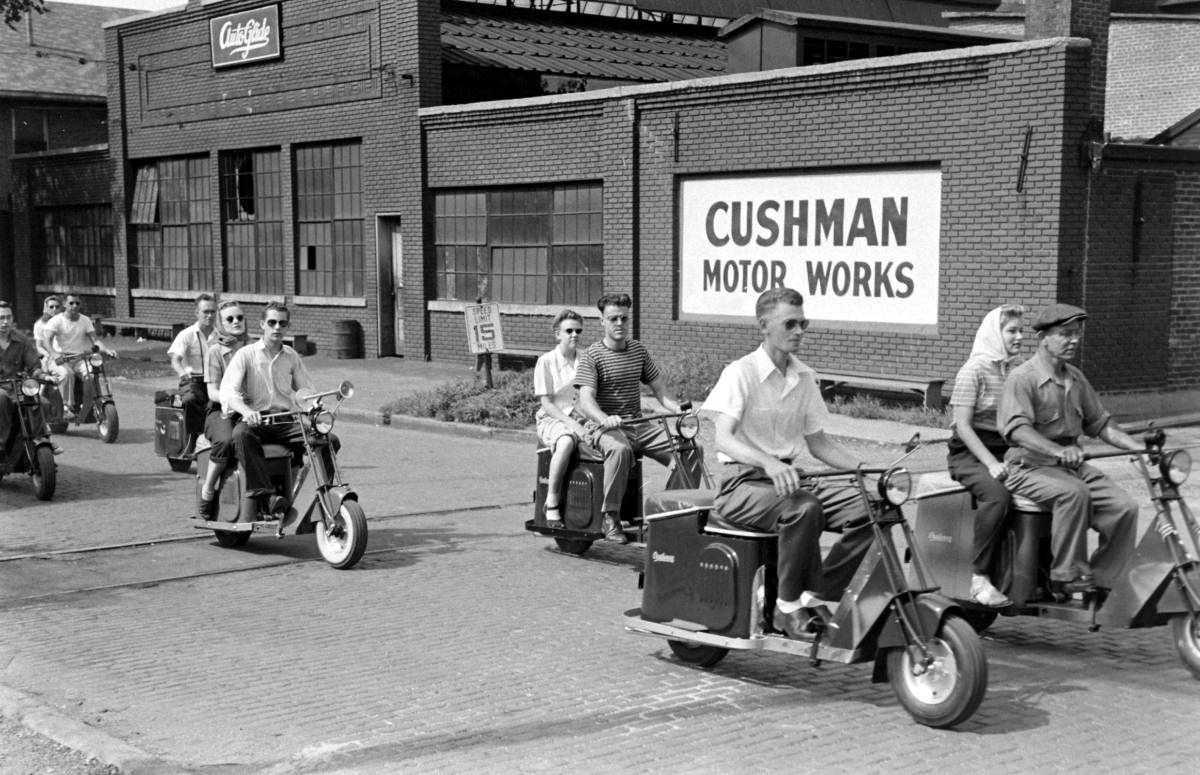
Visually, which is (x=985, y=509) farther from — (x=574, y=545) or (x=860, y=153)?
(x=860, y=153)

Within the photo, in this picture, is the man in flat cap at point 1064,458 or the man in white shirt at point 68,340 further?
the man in white shirt at point 68,340

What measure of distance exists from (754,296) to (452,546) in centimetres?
1028

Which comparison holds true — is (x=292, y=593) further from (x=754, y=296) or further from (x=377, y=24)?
(x=377, y=24)

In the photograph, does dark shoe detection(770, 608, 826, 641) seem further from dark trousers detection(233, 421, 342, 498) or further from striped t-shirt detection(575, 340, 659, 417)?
dark trousers detection(233, 421, 342, 498)

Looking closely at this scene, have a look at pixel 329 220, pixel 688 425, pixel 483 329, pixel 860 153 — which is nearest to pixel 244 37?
pixel 329 220

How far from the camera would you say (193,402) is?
14391mm

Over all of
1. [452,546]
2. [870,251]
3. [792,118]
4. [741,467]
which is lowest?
[452,546]

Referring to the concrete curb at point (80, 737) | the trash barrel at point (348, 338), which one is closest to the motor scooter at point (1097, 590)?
the concrete curb at point (80, 737)

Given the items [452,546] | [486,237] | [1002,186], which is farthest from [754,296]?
[452,546]

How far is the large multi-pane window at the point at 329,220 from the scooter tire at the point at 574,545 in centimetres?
1790

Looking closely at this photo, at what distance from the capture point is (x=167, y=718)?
6480mm

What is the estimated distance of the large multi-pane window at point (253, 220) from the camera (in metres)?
30.0

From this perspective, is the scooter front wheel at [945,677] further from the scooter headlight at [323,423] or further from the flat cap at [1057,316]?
the scooter headlight at [323,423]

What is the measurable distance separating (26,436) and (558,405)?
228 inches
